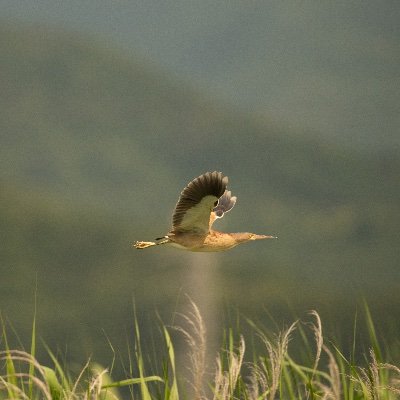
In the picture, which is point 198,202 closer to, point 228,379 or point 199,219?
point 199,219

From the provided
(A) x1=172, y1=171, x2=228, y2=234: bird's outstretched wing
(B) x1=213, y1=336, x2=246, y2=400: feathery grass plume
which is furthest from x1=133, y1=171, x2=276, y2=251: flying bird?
(B) x1=213, y1=336, x2=246, y2=400: feathery grass plume

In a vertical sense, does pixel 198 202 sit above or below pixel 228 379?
above

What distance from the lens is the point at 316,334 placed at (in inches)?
69.3

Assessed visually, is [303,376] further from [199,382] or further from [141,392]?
[199,382]

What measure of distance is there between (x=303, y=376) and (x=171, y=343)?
538 mm

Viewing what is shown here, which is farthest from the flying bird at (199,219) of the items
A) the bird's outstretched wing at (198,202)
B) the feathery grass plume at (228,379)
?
the feathery grass plume at (228,379)

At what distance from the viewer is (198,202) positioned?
2988mm

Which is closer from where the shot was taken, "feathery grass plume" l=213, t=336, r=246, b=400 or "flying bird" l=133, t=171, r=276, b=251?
"feathery grass plume" l=213, t=336, r=246, b=400

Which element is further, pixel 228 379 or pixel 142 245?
pixel 142 245

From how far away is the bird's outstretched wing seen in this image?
2.93m

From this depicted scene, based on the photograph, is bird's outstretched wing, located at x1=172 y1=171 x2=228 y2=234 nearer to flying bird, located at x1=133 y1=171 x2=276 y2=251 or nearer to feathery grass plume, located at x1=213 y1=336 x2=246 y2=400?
flying bird, located at x1=133 y1=171 x2=276 y2=251

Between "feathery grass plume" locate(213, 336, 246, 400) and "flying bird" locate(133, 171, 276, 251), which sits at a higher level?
"flying bird" locate(133, 171, 276, 251)

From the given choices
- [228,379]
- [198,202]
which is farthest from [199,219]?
[228,379]

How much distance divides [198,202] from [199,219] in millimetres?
120
